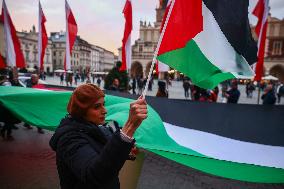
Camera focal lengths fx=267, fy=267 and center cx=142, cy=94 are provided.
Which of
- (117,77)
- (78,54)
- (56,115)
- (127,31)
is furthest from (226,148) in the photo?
(78,54)

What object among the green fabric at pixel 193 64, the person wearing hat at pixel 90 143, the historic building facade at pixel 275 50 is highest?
the historic building facade at pixel 275 50

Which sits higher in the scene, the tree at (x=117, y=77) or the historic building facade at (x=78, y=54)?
the historic building facade at (x=78, y=54)

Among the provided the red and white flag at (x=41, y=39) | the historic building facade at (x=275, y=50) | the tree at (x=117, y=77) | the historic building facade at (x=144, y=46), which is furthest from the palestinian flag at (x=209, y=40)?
the historic building facade at (x=144, y=46)

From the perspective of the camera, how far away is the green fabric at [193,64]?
99.6 inches

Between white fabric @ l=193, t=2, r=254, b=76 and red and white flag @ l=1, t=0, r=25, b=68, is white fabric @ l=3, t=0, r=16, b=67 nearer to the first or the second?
red and white flag @ l=1, t=0, r=25, b=68

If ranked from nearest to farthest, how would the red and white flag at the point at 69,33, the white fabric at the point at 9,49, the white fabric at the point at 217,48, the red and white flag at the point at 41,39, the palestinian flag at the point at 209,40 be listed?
the palestinian flag at the point at 209,40
the white fabric at the point at 217,48
the white fabric at the point at 9,49
the red and white flag at the point at 69,33
the red and white flag at the point at 41,39

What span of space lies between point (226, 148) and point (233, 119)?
3.56 ft

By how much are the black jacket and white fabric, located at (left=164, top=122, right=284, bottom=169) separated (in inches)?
84.9

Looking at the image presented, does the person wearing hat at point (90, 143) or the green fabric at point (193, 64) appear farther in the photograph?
the green fabric at point (193, 64)

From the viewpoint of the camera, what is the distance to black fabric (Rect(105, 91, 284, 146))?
4.32 metres

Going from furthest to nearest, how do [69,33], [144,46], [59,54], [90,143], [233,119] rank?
[59,54] → [144,46] → [69,33] → [233,119] → [90,143]

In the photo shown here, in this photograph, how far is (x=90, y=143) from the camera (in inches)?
54.7

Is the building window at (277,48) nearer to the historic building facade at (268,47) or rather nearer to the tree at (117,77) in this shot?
the historic building facade at (268,47)

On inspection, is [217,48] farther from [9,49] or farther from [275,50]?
[275,50]
